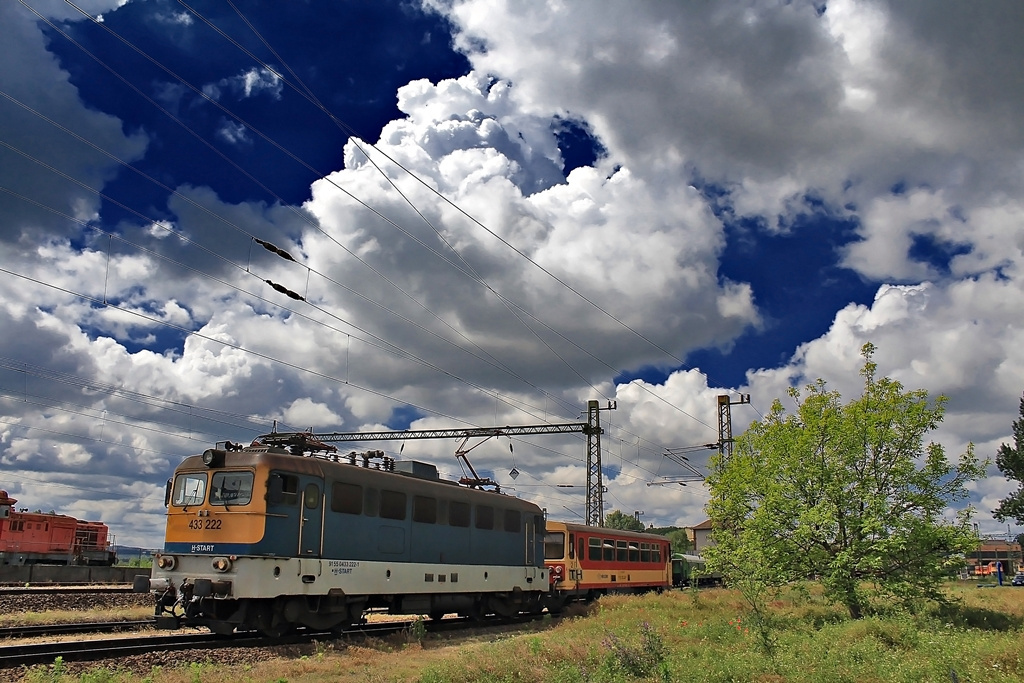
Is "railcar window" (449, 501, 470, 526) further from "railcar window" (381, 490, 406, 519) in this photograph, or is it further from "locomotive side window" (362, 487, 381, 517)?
"locomotive side window" (362, 487, 381, 517)

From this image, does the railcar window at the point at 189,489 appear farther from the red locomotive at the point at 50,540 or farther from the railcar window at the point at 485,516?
the red locomotive at the point at 50,540

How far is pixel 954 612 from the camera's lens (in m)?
24.3

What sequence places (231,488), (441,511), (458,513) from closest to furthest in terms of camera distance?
(231,488), (441,511), (458,513)

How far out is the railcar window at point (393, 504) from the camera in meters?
19.1

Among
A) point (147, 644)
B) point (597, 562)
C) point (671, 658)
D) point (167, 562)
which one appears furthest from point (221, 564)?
point (597, 562)

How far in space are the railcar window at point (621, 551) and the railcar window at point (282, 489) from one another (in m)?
20.5

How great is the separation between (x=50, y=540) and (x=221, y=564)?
3753cm

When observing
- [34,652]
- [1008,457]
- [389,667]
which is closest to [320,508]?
[389,667]

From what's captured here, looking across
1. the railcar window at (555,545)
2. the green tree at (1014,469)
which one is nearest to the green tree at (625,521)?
the green tree at (1014,469)

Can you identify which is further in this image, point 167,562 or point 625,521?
point 625,521

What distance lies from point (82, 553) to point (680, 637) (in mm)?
40774

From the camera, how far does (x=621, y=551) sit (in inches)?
1362

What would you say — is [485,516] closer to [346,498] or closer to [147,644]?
[346,498]

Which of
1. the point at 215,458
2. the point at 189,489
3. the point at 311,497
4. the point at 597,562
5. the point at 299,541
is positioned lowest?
the point at 597,562
